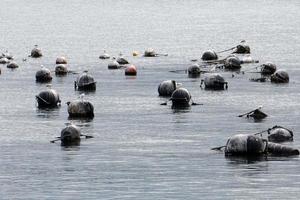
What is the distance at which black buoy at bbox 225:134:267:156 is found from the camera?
384ft

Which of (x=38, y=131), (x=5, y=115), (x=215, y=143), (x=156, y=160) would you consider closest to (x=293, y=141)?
(x=215, y=143)

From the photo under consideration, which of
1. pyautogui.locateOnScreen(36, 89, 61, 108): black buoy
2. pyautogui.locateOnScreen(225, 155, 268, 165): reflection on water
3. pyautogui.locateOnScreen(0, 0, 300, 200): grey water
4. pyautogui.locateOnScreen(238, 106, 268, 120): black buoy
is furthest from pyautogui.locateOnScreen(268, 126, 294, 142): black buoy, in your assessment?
pyautogui.locateOnScreen(36, 89, 61, 108): black buoy

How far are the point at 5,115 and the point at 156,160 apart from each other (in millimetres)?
47757

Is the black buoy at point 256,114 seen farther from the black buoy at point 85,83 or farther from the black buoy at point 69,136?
the black buoy at point 85,83

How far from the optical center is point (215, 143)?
127812mm

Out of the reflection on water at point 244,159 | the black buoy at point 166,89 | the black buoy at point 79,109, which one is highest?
the black buoy at point 166,89

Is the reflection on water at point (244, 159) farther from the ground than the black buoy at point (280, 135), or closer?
closer

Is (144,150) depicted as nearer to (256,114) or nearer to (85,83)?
(256,114)

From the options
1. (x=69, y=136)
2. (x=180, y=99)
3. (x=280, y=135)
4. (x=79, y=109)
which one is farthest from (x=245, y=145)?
(x=180, y=99)

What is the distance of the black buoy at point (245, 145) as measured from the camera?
384 feet

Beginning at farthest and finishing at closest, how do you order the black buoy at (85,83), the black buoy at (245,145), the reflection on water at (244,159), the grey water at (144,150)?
the black buoy at (85,83), the black buoy at (245,145), the reflection on water at (244,159), the grey water at (144,150)

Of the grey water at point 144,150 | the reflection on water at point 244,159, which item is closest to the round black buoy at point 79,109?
the grey water at point 144,150

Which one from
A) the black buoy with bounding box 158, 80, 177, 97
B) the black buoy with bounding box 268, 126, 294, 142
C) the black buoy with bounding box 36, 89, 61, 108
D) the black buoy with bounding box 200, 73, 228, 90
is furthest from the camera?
the black buoy with bounding box 200, 73, 228, 90

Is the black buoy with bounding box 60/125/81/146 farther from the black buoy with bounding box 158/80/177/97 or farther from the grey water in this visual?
the black buoy with bounding box 158/80/177/97
